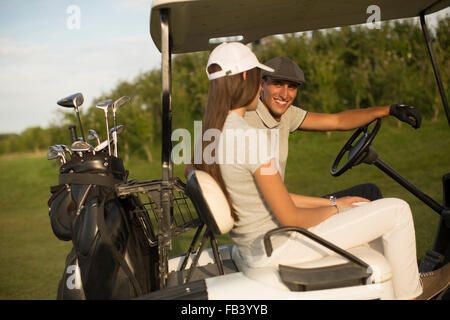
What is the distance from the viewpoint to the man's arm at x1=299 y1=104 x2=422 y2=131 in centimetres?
228

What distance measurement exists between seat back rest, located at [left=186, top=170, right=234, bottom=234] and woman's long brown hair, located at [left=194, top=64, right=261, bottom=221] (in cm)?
9

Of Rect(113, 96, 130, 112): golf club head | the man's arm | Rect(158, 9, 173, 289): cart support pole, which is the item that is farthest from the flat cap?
Rect(113, 96, 130, 112): golf club head

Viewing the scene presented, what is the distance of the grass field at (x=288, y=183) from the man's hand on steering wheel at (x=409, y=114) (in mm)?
1718

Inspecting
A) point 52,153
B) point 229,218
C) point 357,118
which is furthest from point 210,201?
point 357,118

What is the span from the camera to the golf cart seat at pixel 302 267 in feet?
5.47

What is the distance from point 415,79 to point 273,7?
8.31 metres

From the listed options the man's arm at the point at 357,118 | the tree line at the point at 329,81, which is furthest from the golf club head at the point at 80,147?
the tree line at the point at 329,81

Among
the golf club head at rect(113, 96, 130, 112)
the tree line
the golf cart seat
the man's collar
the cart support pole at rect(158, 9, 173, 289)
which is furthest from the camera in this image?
the tree line

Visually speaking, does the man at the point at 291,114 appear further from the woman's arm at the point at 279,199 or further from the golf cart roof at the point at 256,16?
the woman's arm at the point at 279,199

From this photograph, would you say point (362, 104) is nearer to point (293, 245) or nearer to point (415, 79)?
point (415, 79)

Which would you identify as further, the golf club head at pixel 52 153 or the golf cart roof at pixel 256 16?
the golf club head at pixel 52 153

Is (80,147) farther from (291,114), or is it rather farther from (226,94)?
(291,114)

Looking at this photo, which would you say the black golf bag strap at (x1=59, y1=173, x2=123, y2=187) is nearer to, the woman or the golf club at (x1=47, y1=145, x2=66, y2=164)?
the golf club at (x1=47, y1=145, x2=66, y2=164)

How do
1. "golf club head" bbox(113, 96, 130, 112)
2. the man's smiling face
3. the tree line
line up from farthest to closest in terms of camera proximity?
1. the tree line
2. the man's smiling face
3. "golf club head" bbox(113, 96, 130, 112)
